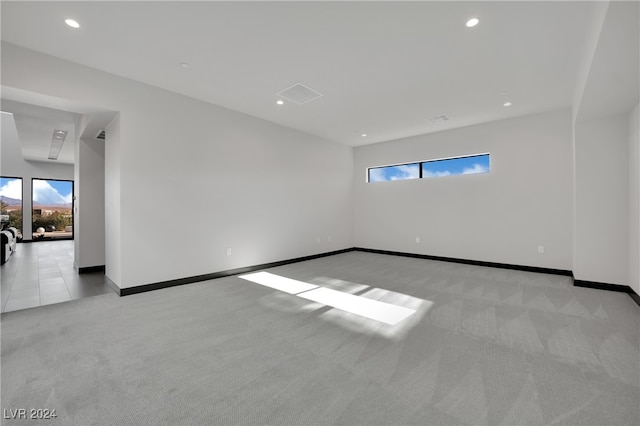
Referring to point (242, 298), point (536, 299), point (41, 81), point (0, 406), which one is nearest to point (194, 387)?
point (0, 406)

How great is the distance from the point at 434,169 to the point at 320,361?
17.9 ft

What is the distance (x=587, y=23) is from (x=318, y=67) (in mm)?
2619

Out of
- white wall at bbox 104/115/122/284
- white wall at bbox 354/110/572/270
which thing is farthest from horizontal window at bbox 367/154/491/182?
white wall at bbox 104/115/122/284

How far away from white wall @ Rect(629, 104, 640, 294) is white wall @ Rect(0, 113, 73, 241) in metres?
14.5

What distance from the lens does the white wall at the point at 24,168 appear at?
9.00 metres

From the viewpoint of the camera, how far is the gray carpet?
162 centimetres

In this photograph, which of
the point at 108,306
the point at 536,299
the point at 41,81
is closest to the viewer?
the point at 41,81

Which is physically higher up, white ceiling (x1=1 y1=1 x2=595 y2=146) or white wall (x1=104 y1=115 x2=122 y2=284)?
white ceiling (x1=1 y1=1 x2=595 y2=146)

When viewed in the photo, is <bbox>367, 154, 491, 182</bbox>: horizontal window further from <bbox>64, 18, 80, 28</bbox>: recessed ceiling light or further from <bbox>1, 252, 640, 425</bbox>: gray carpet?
<bbox>64, 18, 80, 28</bbox>: recessed ceiling light

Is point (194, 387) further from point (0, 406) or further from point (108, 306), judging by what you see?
point (108, 306)

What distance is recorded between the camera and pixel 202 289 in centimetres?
401

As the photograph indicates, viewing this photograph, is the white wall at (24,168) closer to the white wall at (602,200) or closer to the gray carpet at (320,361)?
the gray carpet at (320,361)

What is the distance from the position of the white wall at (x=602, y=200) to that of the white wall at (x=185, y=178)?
4738mm

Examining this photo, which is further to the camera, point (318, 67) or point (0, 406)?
A: point (318, 67)
